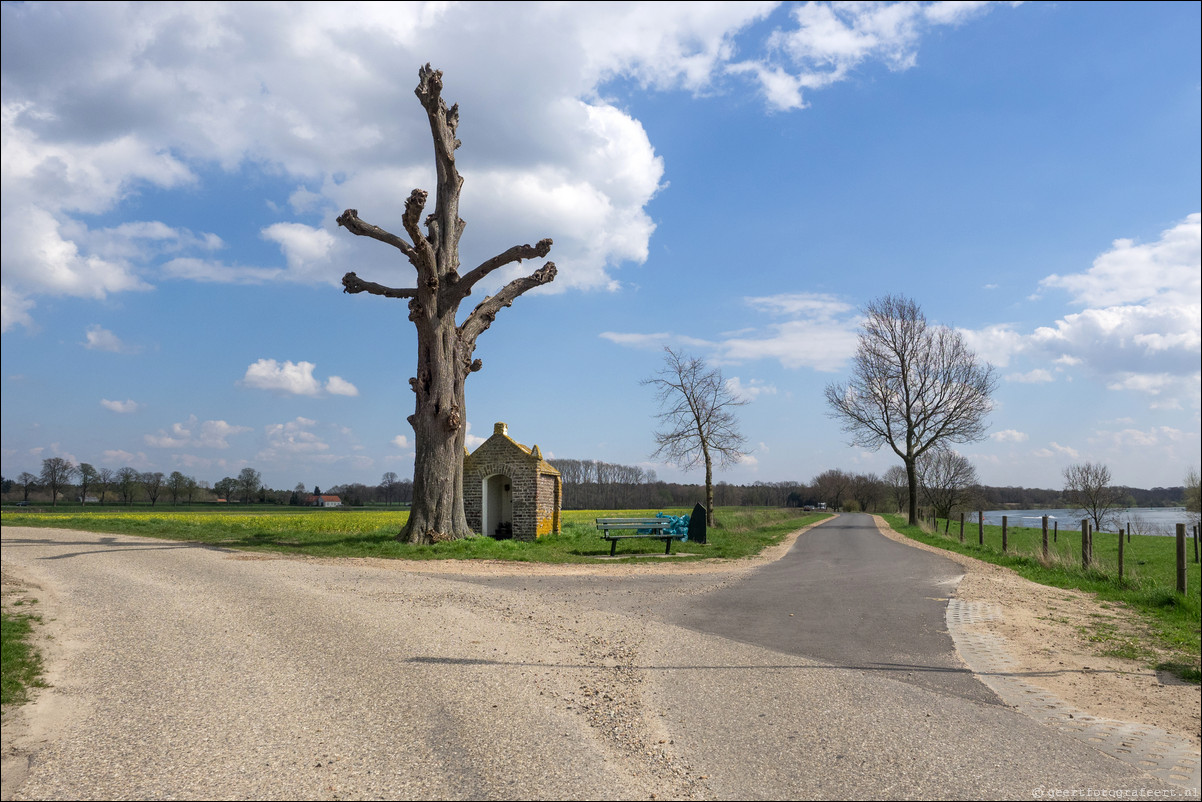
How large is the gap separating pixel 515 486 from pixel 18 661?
49.5 feet

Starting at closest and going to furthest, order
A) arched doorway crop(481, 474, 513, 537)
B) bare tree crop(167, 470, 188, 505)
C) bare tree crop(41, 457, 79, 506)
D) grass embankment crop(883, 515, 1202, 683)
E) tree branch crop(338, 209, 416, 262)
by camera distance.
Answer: grass embankment crop(883, 515, 1202, 683), tree branch crop(338, 209, 416, 262), arched doorway crop(481, 474, 513, 537), bare tree crop(41, 457, 79, 506), bare tree crop(167, 470, 188, 505)

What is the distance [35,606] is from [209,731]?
21.4 feet

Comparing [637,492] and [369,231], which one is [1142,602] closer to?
[369,231]

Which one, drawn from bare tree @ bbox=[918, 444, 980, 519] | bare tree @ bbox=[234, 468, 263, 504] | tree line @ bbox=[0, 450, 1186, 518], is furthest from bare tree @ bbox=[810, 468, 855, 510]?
bare tree @ bbox=[234, 468, 263, 504]

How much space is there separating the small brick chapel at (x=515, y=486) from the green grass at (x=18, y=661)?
13.4 metres

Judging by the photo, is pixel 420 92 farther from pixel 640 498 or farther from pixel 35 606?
pixel 640 498

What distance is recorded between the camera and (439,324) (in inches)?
733

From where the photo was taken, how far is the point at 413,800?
3475 millimetres

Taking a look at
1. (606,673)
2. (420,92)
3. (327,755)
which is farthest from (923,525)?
(327,755)

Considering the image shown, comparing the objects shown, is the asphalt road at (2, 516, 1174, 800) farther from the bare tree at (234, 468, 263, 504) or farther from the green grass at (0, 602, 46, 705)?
the bare tree at (234, 468, 263, 504)

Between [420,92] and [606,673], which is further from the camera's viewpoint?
[420,92]

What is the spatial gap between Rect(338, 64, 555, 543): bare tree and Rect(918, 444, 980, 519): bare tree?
4447 cm

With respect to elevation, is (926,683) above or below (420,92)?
below

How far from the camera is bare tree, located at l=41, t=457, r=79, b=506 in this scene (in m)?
51.4
